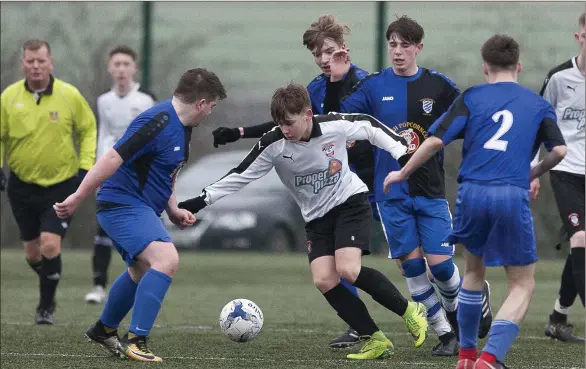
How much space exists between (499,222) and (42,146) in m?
4.98

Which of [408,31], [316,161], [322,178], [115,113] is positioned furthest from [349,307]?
[115,113]

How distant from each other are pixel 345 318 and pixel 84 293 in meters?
5.84

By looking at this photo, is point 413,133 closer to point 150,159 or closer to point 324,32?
point 324,32

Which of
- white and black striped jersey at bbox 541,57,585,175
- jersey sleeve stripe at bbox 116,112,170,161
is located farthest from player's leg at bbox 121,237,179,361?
white and black striped jersey at bbox 541,57,585,175

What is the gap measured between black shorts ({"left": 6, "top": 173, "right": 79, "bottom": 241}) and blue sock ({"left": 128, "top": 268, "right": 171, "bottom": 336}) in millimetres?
2812

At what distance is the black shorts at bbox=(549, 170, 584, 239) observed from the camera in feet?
24.6

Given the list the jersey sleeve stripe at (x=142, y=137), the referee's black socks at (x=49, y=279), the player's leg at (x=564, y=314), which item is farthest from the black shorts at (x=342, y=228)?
the referee's black socks at (x=49, y=279)

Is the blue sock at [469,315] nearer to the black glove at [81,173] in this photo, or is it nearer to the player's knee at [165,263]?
the player's knee at [165,263]

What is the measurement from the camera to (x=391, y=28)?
720cm

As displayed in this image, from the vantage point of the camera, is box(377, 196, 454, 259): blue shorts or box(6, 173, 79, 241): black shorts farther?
box(6, 173, 79, 241): black shorts

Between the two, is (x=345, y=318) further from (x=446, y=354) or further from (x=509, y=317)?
(x=509, y=317)

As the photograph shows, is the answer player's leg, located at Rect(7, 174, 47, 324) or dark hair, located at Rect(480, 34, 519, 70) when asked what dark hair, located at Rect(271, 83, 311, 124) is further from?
player's leg, located at Rect(7, 174, 47, 324)

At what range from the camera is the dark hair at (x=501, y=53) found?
5535 mm

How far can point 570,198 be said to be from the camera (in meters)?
7.62
